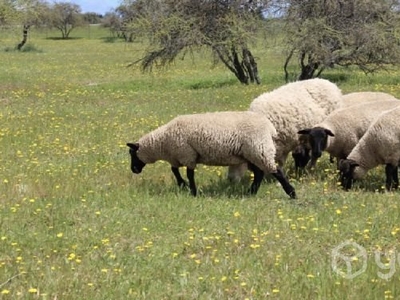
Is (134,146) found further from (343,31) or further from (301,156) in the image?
(343,31)

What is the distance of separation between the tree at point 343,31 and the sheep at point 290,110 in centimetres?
1310

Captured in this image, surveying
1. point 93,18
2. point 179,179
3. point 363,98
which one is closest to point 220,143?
point 179,179

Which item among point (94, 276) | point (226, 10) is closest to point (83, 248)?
point (94, 276)

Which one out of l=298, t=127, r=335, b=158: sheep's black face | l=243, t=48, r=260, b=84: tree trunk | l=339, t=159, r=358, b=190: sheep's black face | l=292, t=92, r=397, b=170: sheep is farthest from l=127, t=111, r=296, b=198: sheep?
l=243, t=48, r=260, b=84: tree trunk

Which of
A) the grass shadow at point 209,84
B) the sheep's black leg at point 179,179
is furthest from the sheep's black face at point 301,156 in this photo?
the grass shadow at point 209,84

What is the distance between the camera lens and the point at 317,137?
31.2 feet

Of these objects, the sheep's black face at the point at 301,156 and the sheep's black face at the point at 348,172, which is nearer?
the sheep's black face at the point at 348,172

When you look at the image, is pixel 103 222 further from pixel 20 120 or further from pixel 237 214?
pixel 20 120

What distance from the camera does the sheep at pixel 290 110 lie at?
9.73 metres

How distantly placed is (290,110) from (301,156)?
101cm

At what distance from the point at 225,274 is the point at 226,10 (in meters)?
21.2

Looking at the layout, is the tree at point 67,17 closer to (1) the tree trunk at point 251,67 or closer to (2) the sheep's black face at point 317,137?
(1) the tree trunk at point 251,67

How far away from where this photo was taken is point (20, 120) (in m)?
15.6

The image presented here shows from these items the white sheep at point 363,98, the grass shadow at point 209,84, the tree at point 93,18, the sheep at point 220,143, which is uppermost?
the white sheep at point 363,98
